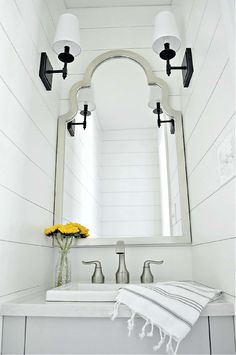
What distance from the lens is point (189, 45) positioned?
5.25 feet

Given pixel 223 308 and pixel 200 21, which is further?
pixel 200 21

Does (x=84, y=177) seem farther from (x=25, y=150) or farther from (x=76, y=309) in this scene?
(x=76, y=309)


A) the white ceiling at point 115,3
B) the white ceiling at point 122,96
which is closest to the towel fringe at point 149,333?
the white ceiling at point 122,96

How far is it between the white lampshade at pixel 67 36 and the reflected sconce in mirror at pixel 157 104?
0.47 meters

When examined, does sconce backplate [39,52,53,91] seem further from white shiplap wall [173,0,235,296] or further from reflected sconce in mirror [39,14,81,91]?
white shiplap wall [173,0,235,296]

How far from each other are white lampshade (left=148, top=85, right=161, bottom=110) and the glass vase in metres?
0.91

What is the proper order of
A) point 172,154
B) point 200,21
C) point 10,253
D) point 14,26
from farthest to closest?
1. point 172,154
2. point 200,21
3. point 14,26
4. point 10,253

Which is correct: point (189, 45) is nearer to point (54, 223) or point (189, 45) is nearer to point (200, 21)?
point (200, 21)

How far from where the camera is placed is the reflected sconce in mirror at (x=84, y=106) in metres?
1.78

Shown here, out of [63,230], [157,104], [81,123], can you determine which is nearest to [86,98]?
[81,123]

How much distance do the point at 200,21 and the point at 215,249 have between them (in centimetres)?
95

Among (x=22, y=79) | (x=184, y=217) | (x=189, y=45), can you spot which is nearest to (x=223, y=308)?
(x=184, y=217)

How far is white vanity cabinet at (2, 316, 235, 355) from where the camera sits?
38.3 inches

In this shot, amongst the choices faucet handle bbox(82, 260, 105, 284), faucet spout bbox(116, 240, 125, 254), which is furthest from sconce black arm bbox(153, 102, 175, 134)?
faucet handle bbox(82, 260, 105, 284)
